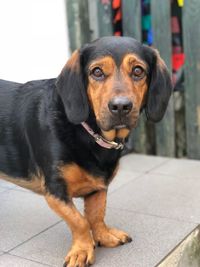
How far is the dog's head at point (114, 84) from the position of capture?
2.92 meters

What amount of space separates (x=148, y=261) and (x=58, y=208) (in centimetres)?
72

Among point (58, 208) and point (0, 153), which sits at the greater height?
point (0, 153)

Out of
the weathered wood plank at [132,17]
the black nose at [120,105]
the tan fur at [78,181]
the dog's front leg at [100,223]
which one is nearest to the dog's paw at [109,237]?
the dog's front leg at [100,223]

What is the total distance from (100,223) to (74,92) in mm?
1107

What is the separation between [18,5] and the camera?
536 cm

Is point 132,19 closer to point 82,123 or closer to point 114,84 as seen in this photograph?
point 82,123

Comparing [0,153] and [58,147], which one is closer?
[58,147]

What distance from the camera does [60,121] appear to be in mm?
3303

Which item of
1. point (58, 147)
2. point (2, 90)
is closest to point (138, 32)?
point (2, 90)

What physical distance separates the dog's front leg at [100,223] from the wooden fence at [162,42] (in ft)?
A: 7.78

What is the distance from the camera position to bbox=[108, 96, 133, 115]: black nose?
112 inches

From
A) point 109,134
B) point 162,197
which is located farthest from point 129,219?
point 109,134

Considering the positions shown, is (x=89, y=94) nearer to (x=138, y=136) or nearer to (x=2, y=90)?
(x=2, y=90)

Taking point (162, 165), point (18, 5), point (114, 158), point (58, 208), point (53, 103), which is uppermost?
point (18, 5)
